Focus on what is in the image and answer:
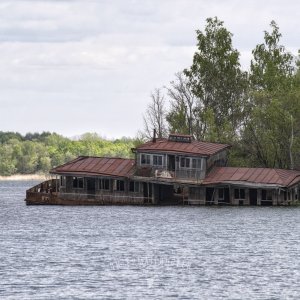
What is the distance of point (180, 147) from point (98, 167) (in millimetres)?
8257

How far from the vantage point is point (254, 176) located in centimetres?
10619

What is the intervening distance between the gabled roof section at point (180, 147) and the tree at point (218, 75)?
19915 mm

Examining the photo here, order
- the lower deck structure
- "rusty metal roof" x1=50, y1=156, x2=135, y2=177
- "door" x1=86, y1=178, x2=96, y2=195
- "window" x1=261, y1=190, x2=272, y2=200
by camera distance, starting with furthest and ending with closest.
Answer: "door" x1=86, y1=178, x2=96, y2=195
"rusty metal roof" x1=50, y1=156, x2=135, y2=177
"window" x1=261, y1=190, x2=272, y2=200
the lower deck structure

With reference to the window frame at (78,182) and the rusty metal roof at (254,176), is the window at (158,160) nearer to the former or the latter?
the rusty metal roof at (254,176)

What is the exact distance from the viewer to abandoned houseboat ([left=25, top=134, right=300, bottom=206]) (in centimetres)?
10694

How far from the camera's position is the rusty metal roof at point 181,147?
109 m

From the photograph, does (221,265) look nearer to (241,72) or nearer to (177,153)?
(177,153)

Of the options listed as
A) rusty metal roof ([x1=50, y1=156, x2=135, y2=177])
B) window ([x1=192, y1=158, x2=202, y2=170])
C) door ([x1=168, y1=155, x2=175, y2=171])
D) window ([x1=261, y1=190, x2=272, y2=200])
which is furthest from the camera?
rusty metal roof ([x1=50, y1=156, x2=135, y2=177])

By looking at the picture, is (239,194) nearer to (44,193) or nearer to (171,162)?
(171,162)

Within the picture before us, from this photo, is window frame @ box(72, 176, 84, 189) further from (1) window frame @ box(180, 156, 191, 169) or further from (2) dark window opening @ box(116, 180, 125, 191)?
(1) window frame @ box(180, 156, 191, 169)

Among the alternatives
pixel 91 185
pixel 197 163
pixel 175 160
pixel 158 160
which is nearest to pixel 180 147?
pixel 175 160

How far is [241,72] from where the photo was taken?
13425 centimetres

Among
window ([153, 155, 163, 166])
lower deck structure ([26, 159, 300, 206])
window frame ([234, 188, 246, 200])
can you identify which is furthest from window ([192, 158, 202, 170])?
window frame ([234, 188, 246, 200])

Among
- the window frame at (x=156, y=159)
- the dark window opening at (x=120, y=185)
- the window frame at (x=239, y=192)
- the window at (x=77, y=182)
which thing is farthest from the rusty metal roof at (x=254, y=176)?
the window at (x=77, y=182)
